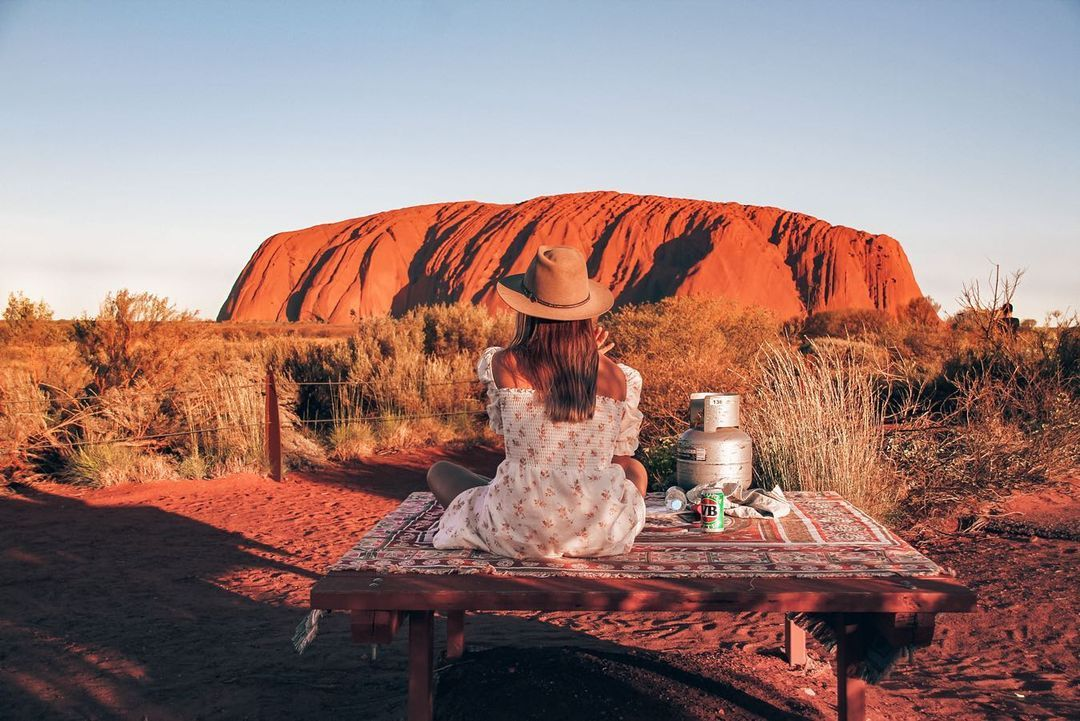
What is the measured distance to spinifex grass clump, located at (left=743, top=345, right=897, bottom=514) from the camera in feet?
20.5

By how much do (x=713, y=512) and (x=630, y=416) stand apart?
22.7 inches

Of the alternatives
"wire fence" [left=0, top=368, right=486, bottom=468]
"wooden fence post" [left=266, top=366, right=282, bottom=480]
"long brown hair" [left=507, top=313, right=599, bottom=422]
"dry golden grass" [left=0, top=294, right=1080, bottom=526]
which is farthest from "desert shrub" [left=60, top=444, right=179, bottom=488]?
"long brown hair" [left=507, top=313, right=599, bottom=422]

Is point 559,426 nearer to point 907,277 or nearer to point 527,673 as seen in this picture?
point 527,673

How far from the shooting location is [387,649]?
4.61m

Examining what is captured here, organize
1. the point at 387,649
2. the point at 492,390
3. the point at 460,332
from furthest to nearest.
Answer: the point at 460,332 < the point at 387,649 < the point at 492,390

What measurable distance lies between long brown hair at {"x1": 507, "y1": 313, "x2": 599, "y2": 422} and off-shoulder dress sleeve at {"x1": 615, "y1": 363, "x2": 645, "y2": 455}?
0.21 meters

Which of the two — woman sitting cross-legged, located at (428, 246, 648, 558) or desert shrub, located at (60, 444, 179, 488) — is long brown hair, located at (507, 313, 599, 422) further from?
desert shrub, located at (60, 444, 179, 488)

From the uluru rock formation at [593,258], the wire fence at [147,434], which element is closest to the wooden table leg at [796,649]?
the wire fence at [147,434]

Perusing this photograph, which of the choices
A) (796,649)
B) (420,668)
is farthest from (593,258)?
(420,668)

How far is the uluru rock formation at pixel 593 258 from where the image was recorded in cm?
5138

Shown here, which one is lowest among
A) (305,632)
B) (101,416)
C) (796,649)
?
(796,649)

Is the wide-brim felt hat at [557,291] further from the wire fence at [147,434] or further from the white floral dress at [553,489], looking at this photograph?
the wire fence at [147,434]

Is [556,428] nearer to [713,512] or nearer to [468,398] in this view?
[713,512]

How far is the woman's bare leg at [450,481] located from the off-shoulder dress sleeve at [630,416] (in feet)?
1.86
